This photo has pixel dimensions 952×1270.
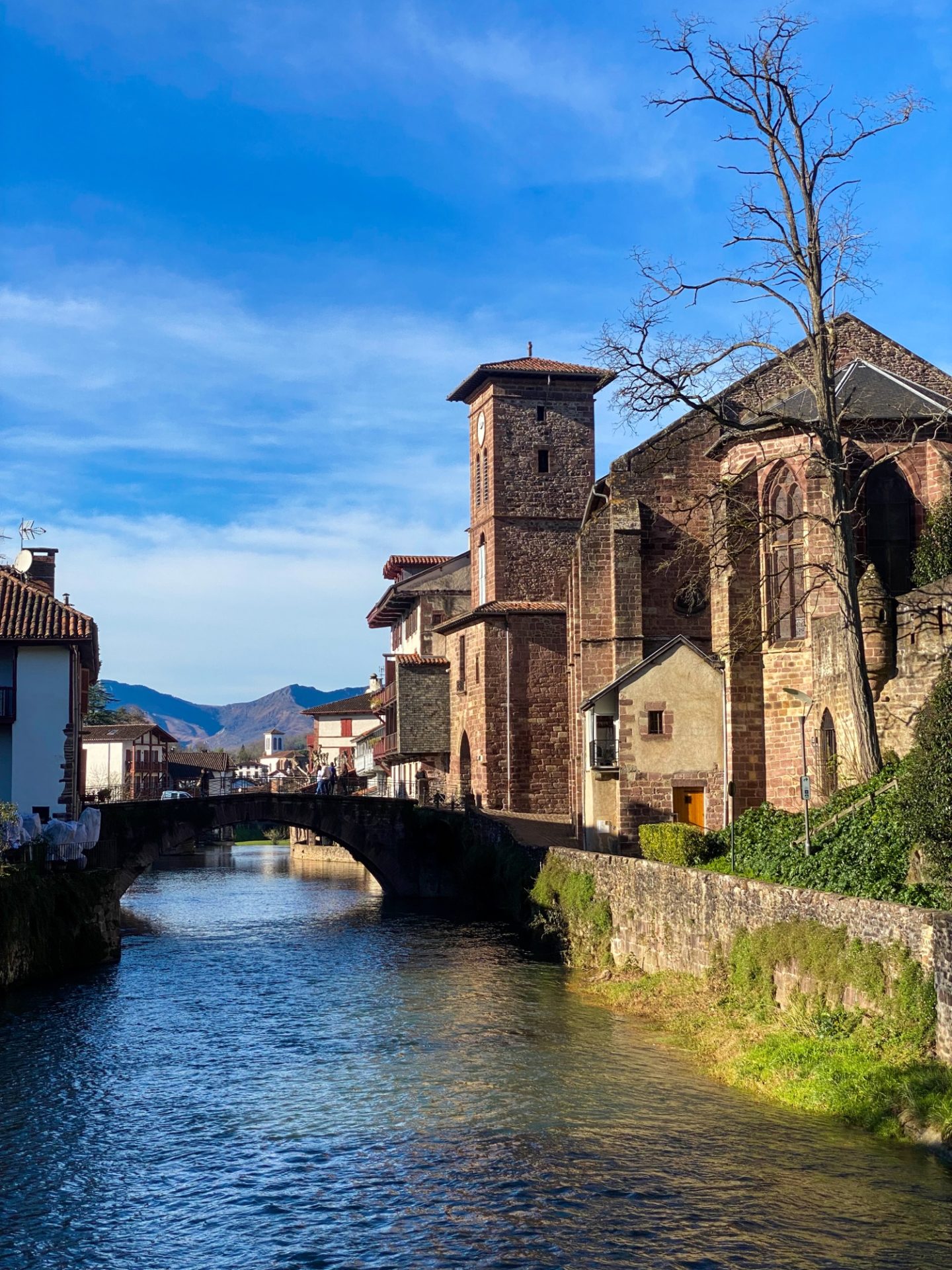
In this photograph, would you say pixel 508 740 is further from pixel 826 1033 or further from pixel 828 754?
pixel 826 1033

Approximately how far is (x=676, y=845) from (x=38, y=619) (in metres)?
18.6

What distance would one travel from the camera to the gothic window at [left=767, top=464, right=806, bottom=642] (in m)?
33.0

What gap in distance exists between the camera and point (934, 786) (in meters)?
18.0

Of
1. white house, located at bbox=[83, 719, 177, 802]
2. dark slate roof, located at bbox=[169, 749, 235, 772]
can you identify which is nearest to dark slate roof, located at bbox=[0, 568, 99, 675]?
white house, located at bbox=[83, 719, 177, 802]

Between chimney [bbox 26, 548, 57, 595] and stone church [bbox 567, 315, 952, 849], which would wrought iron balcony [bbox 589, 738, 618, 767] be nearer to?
stone church [bbox 567, 315, 952, 849]

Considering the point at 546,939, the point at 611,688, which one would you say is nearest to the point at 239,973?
the point at 546,939

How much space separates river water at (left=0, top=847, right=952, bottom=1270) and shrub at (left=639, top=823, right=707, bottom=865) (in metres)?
3.36

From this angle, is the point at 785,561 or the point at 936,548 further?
the point at 785,561

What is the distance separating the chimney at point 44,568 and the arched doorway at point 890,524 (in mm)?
25235

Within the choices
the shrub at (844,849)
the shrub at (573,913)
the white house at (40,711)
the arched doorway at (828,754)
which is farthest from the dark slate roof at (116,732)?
the shrub at (844,849)

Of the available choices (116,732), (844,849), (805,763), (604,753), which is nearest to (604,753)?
(604,753)

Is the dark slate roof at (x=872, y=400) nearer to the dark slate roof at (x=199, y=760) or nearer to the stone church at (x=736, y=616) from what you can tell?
the stone church at (x=736, y=616)

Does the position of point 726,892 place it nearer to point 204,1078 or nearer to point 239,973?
point 204,1078

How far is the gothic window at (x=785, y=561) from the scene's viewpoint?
32969 millimetres
